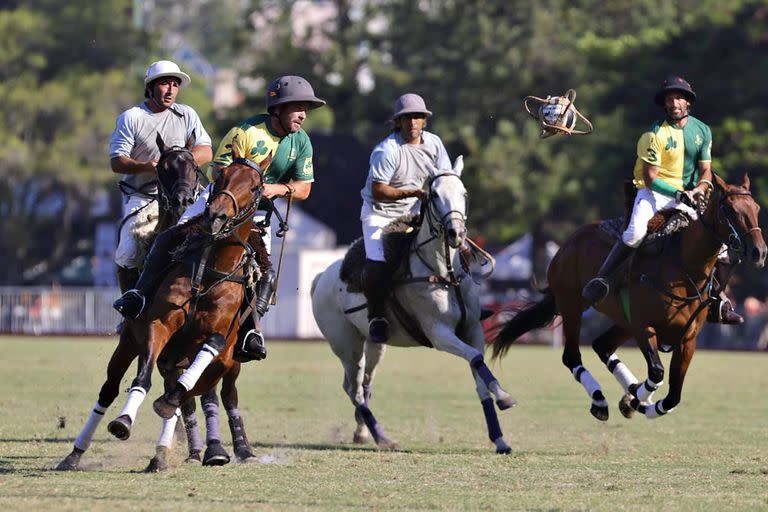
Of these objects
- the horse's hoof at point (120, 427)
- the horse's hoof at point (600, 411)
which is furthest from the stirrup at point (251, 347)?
the horse's hoof at point (600, 411)

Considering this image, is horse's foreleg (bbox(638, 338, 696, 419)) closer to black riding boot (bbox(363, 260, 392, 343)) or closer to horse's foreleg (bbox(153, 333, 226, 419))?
black riding boot (bbox(363, 260, 392, 343))

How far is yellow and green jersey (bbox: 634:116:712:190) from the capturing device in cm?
1277

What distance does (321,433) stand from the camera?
14.0 meters

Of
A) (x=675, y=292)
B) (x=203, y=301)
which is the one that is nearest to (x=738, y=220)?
(x=675, y=292)

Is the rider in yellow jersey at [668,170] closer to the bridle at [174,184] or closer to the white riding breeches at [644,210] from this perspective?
the white riding breeches at [644,210]

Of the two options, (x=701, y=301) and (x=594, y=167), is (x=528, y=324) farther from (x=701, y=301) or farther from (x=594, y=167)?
(x=594, y=167)

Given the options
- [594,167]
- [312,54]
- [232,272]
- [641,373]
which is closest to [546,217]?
[594,167]

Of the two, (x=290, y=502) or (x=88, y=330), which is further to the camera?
(x=88, y=330)

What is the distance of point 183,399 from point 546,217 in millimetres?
37893

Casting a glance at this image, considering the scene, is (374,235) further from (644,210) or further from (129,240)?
(129,240)

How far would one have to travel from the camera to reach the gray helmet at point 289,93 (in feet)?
37.0

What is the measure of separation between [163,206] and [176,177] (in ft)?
1.20

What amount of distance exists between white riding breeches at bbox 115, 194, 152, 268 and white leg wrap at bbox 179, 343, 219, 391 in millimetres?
1314

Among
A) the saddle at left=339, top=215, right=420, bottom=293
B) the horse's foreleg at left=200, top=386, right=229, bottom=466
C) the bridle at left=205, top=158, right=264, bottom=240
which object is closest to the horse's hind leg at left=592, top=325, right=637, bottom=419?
the saddle at left=339, top=215, right=420, bottom=293
